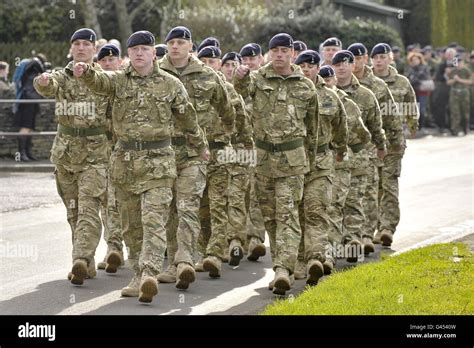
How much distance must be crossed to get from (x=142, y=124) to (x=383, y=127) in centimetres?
478

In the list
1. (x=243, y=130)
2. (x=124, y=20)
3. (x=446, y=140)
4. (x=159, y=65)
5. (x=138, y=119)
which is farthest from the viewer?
(x=124, y=20)

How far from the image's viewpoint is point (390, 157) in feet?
50.4

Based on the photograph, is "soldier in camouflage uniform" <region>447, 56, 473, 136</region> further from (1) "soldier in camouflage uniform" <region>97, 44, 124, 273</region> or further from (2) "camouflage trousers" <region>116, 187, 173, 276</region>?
(2) "camouflage trousers" <region>116, 187, 173, 276</region>

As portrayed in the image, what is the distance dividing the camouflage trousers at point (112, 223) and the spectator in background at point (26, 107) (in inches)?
451

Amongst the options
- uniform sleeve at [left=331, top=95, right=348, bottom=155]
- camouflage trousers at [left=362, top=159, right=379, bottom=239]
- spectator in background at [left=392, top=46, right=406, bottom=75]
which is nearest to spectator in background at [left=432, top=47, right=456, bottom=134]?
spectator in background at [left=392, top=46, right=406, bottom=75]

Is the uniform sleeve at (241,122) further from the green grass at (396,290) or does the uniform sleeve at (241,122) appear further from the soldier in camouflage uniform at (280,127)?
the green grass at (396,290)

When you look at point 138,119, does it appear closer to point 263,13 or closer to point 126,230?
point 126,230

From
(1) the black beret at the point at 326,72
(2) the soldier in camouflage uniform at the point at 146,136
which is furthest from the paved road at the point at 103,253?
(1) the black beret at the point at 326,72

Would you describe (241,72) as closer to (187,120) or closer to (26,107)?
(187,120)

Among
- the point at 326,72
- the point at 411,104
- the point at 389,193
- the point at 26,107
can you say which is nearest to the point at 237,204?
the point at 326,72
